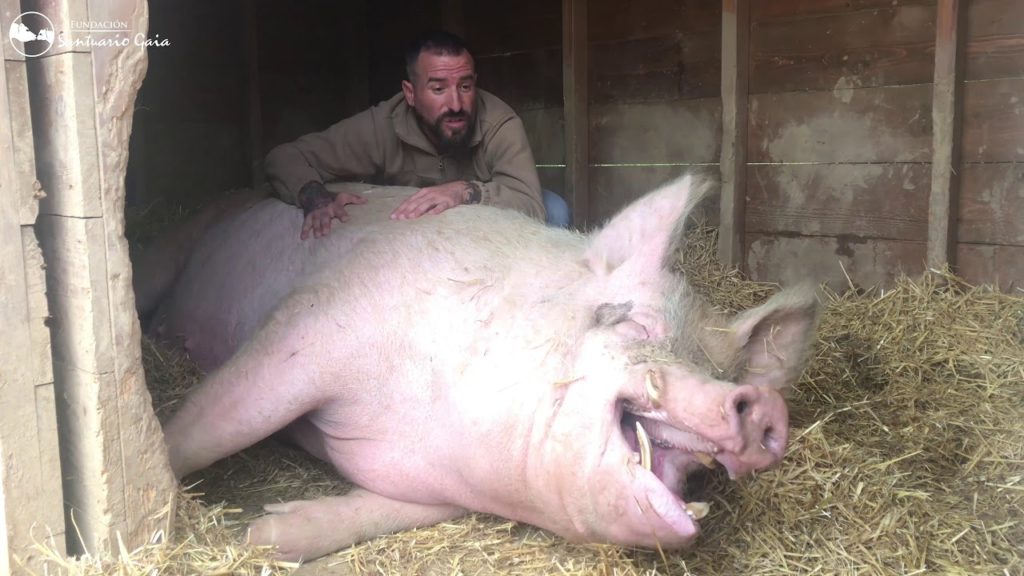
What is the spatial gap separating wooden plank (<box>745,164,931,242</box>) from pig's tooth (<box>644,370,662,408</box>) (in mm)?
2916

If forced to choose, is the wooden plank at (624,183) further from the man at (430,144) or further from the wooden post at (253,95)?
the wooden post at (253,95)

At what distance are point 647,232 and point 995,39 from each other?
2.62 metres

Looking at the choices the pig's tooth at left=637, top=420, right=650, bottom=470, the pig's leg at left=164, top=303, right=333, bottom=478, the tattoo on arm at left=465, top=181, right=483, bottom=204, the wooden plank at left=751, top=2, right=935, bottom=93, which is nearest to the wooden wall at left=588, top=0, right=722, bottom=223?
the wooden plank at left=751, top=2, right=935, bottom=93

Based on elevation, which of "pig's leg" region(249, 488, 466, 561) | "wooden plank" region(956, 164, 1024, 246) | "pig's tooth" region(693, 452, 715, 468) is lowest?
"pig's leg" region(249, 488, 466, 561)

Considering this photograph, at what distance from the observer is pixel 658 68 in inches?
214

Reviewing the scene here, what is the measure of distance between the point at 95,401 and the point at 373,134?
2.59 m

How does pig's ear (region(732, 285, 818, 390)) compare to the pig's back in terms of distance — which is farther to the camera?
the pig's back

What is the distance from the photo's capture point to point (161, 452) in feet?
7.57

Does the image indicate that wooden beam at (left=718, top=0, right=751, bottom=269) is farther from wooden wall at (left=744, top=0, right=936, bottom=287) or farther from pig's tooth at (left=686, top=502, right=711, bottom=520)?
pig's tooth at (left=686, top=502, right=711, bottom=520)

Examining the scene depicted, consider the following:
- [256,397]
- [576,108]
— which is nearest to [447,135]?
[576,108]

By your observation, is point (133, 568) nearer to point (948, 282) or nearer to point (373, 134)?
point (373, 134)

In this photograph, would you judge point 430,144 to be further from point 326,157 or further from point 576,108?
point 576,108

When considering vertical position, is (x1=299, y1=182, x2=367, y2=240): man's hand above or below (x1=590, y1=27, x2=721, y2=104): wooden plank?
below

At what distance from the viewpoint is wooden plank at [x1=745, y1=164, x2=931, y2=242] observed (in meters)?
4.55
